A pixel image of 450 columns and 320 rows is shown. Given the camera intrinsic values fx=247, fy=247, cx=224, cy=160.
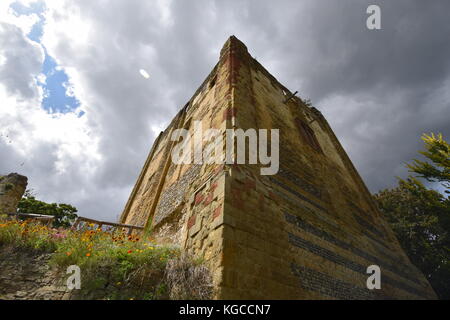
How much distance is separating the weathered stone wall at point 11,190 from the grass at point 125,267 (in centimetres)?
464

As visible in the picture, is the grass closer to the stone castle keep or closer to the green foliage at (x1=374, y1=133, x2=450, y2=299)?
the stone castle keep

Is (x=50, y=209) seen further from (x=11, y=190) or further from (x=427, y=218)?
(x=427, y=218)

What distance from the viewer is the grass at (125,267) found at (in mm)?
3432

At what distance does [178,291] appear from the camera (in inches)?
134

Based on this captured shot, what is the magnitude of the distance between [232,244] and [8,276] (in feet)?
11.7

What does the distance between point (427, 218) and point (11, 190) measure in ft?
58.2

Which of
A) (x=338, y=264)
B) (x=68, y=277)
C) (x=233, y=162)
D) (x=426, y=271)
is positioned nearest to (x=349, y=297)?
(x=338, y=264)

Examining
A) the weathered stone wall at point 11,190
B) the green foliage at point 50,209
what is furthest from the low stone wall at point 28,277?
the green foliage at point 50,209

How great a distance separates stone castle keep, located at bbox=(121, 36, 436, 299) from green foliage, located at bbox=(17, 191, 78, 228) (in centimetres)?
824

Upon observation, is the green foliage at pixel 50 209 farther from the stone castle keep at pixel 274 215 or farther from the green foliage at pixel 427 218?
the green foliage at pixel 427 218

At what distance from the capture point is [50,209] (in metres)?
15.3

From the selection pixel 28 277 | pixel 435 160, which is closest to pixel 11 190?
pixel 28 277

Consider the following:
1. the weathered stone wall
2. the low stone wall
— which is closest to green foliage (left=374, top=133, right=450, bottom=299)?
the low stone wall
